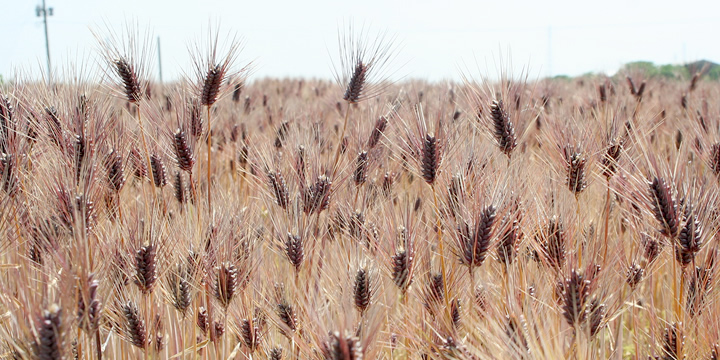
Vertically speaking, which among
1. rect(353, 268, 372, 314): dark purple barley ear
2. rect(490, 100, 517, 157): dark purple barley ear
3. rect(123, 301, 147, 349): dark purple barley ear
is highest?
rect(490, 100, 517, 157): dark purple barley ear

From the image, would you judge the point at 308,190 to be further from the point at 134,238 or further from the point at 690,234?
the point at 690,234

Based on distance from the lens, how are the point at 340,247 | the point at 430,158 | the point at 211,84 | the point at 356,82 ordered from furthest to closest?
the point at 356,82 → the point at 211,84 → the point at 340,247 → the point at 430,158

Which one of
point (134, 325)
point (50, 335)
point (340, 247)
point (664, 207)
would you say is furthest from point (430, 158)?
point (50, 335)

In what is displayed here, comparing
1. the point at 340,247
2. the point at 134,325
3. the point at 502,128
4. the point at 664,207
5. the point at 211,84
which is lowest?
the point at 134,325

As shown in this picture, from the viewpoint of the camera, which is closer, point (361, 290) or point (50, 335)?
point (50, 335)

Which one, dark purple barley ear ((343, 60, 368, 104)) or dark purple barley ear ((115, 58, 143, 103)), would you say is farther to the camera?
dark purple barley ear ((343, 60, 368, 104))

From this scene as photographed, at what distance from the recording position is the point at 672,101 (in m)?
6.53

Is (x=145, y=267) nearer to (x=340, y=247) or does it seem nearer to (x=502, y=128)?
(x=340, y=247)

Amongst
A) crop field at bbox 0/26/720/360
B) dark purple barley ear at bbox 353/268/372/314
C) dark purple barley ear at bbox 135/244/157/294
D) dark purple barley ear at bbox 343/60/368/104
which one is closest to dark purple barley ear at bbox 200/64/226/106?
crop field at bbox 0/26/720/360

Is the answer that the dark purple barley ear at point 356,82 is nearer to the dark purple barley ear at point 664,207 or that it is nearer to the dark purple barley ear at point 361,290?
the dark purple barley ear at point 361,290

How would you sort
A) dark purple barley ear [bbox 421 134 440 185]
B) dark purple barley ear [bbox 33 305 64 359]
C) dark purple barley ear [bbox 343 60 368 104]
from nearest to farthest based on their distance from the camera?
dark purple barley ear [bbox 33 305 64 359] → dark purple barley ear [bbox 421 134 440 185] → dark purple barley ear [bbox 343 60 368 104]

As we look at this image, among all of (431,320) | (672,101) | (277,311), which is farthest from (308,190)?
(672,101)

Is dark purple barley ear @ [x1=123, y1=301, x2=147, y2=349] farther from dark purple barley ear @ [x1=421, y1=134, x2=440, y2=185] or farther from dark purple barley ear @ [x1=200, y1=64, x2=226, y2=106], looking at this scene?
dark purple barley ear @ [x1=421, y1=134, x2=440, y2=185]

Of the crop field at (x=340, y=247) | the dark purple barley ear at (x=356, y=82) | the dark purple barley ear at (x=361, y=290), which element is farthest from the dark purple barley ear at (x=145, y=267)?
the dark purple barley ear at (x=356, y=82)
